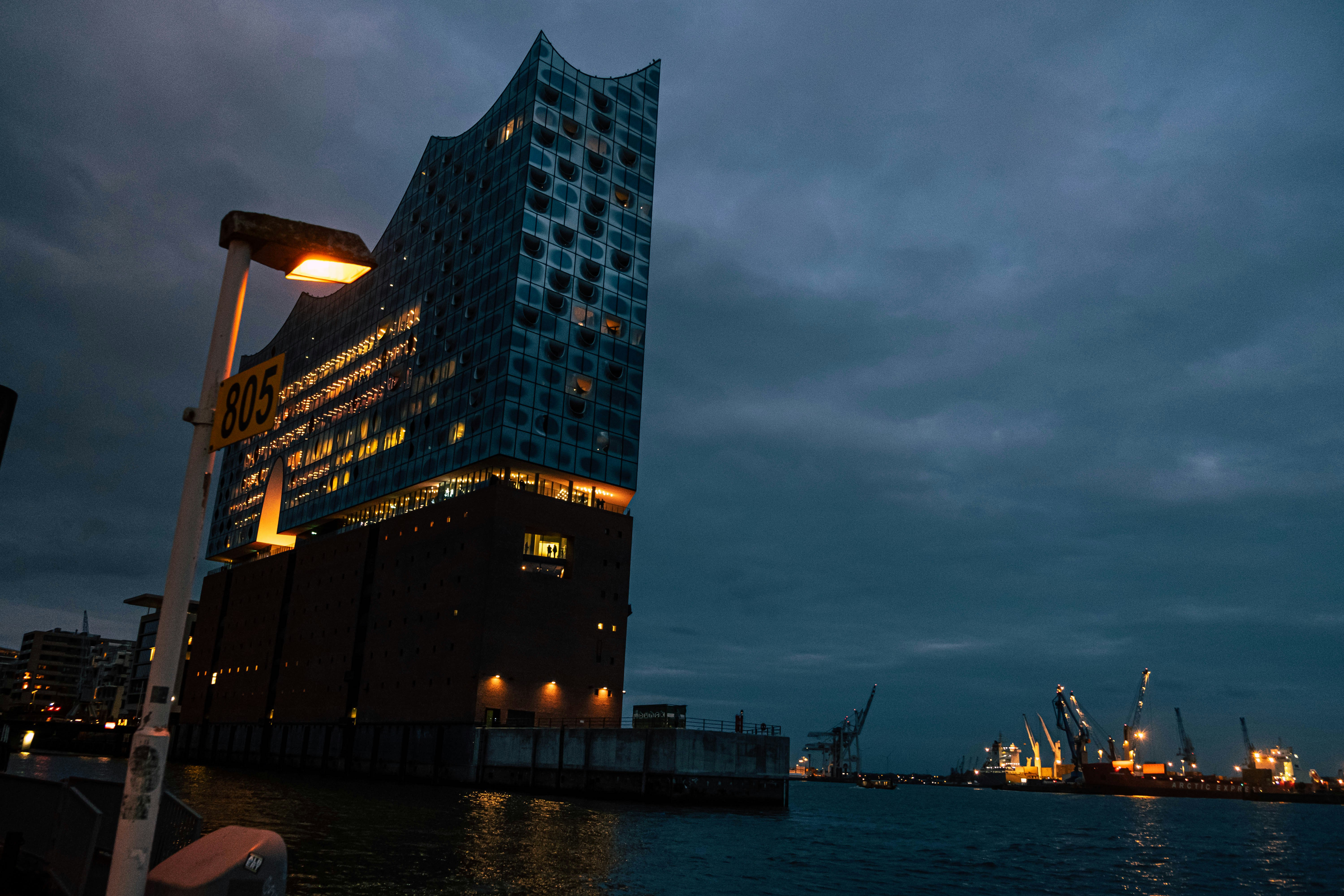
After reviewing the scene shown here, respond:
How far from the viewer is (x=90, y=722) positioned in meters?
127

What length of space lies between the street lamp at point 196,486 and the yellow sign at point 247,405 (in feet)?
0.40

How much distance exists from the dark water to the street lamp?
15.4 metres

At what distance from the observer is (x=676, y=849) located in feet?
128

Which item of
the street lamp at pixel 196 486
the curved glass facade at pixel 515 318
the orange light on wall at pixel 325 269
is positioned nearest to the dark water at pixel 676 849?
the street lamp at pixel 196 486

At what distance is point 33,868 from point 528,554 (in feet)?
217

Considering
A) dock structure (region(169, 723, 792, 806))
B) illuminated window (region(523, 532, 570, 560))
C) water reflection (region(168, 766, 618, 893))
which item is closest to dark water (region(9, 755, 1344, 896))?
water reflection (region(168, 766, 618, 893))

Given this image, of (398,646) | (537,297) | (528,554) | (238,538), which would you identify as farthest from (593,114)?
(238,538)

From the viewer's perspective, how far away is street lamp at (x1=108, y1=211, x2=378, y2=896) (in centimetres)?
814

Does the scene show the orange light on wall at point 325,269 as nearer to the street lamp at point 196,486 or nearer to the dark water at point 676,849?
the street lamp at point 196,486

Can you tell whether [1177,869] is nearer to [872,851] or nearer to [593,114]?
[872,851]

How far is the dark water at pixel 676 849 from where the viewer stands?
28.4 meters

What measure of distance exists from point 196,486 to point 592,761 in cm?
6454

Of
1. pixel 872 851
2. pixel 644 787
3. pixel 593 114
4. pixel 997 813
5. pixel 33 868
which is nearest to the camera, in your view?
pixel 33 868

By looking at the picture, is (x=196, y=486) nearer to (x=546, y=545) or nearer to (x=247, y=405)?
(x=247, y=405)
